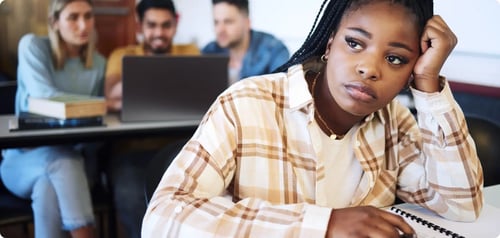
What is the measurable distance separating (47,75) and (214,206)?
1442mm

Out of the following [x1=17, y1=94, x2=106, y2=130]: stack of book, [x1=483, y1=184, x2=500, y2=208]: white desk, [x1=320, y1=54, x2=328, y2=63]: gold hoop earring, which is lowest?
[x1=17, y1=94, x2=106, y2=130]: stack of book

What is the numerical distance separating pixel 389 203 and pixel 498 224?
7.4 inches

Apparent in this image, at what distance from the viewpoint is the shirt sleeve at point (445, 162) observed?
866 mm

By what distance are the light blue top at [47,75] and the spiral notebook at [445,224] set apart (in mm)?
1405

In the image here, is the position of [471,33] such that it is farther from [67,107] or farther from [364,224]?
[67,107]

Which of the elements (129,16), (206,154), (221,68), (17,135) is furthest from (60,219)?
(129,16)

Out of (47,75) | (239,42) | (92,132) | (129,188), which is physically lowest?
(129,188)

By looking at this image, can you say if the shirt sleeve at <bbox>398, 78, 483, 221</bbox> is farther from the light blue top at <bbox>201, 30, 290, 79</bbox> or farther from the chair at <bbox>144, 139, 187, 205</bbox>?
the light blue top at <bbox>201, 30, 290, 79</bbox>

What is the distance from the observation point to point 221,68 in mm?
1946

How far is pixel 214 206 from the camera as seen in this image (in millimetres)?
775

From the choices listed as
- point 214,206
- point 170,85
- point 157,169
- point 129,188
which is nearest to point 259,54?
point 170,85

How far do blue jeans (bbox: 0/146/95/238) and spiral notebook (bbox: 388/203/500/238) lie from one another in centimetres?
113

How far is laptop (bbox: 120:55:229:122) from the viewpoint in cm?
184

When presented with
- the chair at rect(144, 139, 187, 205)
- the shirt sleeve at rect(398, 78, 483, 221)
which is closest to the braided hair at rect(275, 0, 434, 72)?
the shirt sleeve at rect(398, 78, 483, 221)
